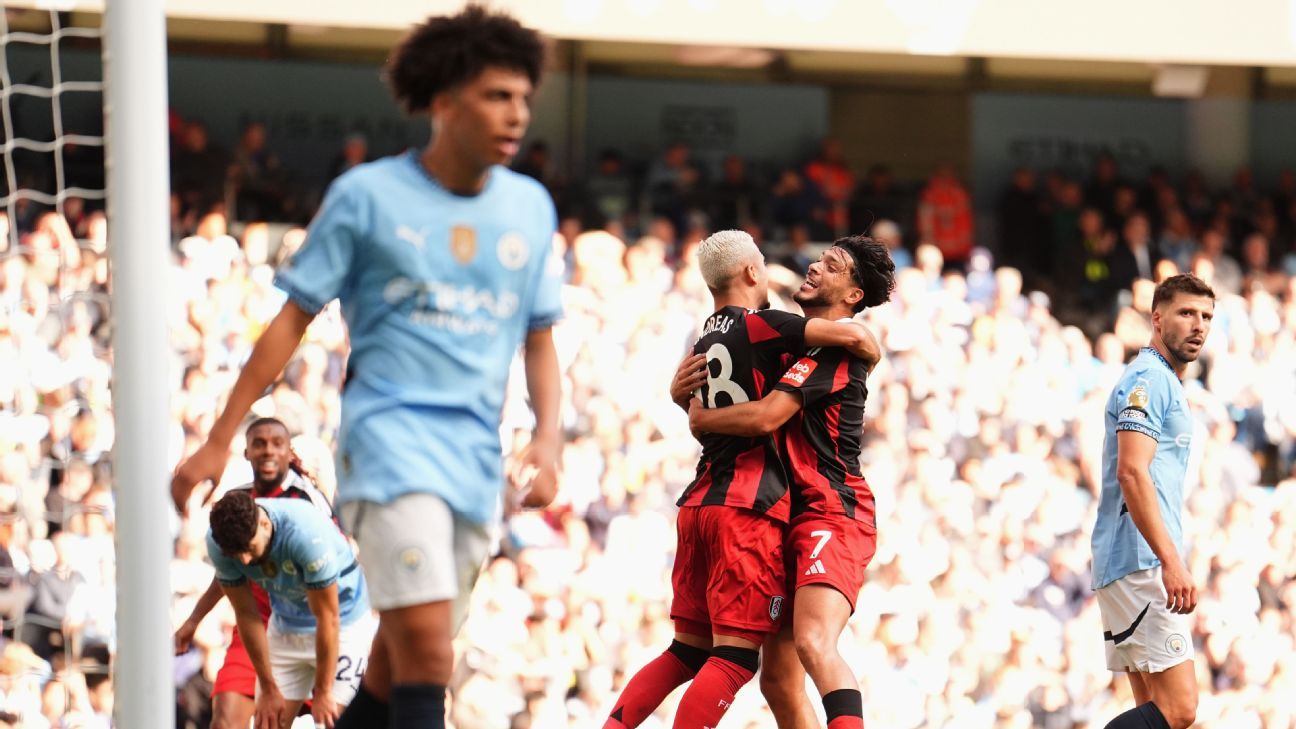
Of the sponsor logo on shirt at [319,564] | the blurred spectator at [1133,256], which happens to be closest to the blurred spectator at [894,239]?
the blurred spectator at [1133,256]

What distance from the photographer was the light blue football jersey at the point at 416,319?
3.91 metres

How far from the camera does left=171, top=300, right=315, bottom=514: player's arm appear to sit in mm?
3723

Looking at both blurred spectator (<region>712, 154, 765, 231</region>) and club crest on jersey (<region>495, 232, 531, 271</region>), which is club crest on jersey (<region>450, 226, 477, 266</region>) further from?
blurred spectator (<region>712, 154, 765, 231</region>)

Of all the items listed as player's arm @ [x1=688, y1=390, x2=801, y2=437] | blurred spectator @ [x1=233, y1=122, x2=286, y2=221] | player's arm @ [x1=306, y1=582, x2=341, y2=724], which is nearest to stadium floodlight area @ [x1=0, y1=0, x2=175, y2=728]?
player's arm @ [x1=306, y1=582, x2=341, y2=724]

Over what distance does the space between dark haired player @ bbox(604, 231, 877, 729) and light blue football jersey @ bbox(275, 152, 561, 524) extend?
1.75 meters

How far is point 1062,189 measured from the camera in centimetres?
1717

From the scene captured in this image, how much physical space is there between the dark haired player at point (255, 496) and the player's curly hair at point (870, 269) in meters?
2.11

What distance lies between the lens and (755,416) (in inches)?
221

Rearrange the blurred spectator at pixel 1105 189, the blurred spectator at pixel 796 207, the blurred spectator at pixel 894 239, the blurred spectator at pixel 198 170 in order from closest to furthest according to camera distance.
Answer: the blurred spectator at pixel 198 170, the blurred spectator at pixel 894 239, the blurred spectator at pixel 796 207, the blurred spectator at pixel 1105 189

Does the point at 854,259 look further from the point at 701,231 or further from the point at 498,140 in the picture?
the point at 701,231

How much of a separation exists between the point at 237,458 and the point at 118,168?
5481 millimetres

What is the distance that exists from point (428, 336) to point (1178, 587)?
2946mm

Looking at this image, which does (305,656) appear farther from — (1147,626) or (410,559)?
(410,559)

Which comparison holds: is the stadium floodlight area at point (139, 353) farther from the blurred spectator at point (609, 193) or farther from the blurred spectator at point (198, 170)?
the blurred spectator at point (609, 193)
